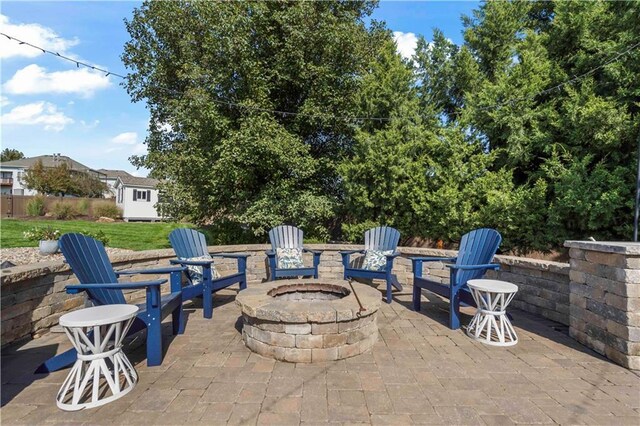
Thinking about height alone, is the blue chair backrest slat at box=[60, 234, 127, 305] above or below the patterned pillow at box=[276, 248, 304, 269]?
above

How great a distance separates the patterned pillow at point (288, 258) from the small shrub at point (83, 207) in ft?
59.4

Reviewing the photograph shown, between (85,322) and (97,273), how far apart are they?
2.65 feet

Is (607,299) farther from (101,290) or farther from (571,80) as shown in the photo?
(571,80)

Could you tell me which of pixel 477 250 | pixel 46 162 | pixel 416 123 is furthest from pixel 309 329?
pixel 46 162

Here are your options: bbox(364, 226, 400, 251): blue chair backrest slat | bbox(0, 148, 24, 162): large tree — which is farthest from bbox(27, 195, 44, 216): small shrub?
bbox(0, 148, 24, 162): large tree

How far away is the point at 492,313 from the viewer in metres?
2.82

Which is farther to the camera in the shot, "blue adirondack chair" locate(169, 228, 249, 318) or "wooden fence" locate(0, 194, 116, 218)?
"wooden fence" locate(0, 194, 116, 218)

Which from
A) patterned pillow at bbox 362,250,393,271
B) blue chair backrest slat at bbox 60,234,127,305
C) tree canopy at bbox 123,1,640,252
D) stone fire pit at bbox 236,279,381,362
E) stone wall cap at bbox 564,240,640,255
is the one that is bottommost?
stone fire pit at bbox 236,279,381,362

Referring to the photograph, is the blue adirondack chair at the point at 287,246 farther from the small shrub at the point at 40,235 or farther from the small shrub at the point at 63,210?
the small shrub at the point at 63,210

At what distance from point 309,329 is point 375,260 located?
91.4 inches

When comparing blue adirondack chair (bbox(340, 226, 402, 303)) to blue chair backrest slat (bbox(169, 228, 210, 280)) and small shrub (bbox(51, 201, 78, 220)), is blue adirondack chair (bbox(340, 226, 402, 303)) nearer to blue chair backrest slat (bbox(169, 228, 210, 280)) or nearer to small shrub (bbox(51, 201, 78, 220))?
blue chair backrest slat (bbox(169, 228, 210, 280))

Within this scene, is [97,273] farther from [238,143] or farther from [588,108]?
[588,108]

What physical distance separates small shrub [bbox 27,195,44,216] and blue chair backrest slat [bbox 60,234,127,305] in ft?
60.6

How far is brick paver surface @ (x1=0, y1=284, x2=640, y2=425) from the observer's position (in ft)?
5.69
